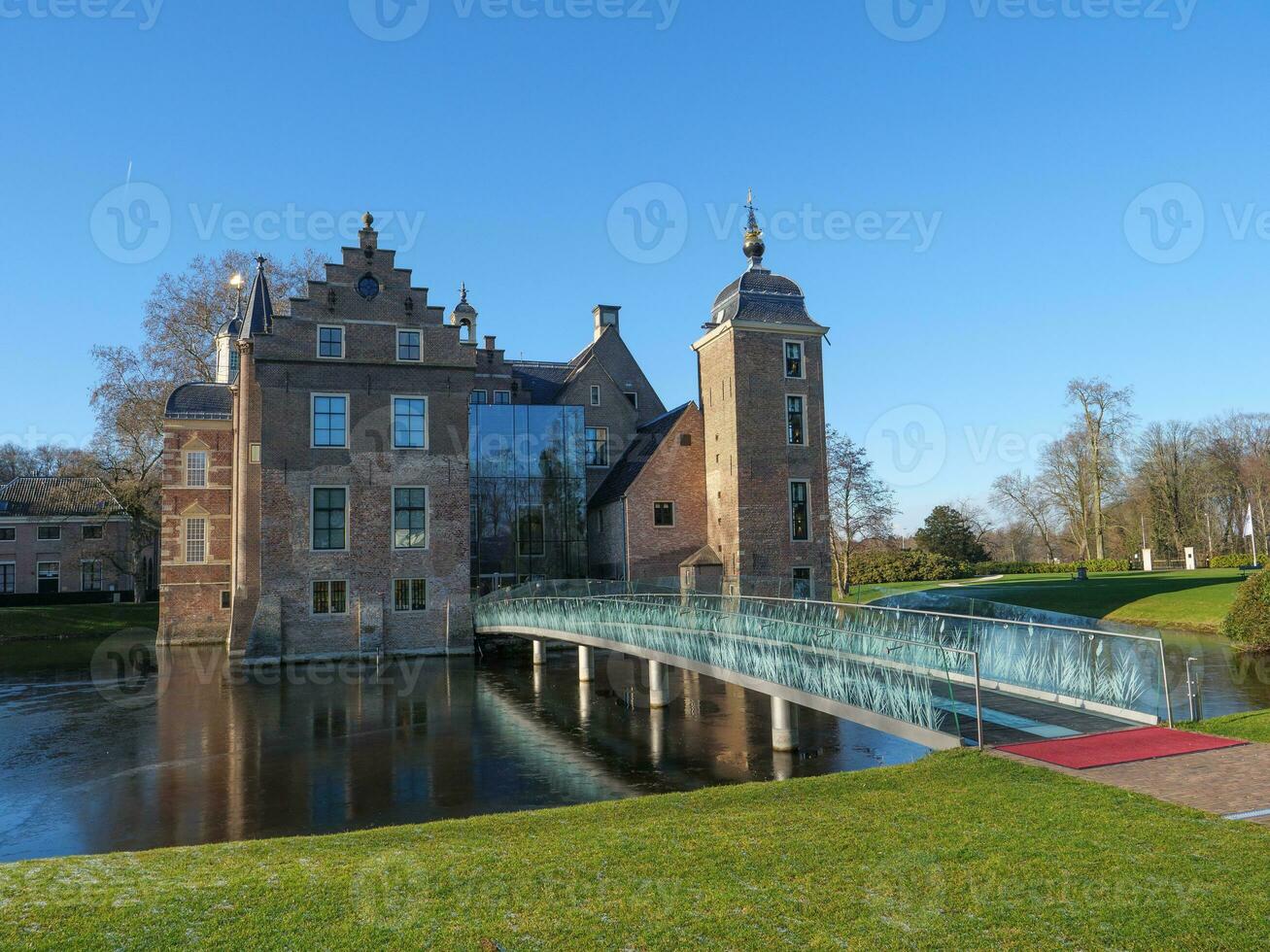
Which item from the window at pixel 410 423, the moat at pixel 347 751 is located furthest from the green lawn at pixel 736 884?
the window at pixel 410 423

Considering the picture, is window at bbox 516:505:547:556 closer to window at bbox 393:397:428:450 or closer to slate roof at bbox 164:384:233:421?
window at bbox 393:397:428:450

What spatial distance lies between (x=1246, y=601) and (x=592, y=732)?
1802cm

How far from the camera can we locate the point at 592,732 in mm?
18016

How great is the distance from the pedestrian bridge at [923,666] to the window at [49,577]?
50591 mm

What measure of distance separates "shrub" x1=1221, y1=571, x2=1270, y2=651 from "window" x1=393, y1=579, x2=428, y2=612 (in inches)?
980

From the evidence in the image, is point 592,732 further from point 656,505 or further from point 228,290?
point 228,290

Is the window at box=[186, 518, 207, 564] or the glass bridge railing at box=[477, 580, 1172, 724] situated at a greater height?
the window at box=[186, 518, 207, 564]

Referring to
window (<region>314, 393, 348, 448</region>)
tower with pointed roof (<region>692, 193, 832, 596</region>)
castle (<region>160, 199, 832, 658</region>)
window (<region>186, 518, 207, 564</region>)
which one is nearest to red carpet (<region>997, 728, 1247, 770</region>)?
castle (<region>160, 199, 832, 658</region>)

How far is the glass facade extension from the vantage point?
34344 mm

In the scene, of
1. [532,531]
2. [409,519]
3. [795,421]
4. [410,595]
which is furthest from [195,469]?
[795,421]

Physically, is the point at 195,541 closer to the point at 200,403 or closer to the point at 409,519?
the point at 200,403

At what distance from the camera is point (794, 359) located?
3188cm

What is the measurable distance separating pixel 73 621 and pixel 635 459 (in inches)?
1091

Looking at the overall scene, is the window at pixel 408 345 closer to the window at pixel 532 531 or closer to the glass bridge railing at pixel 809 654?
the window at pixel 532 531
